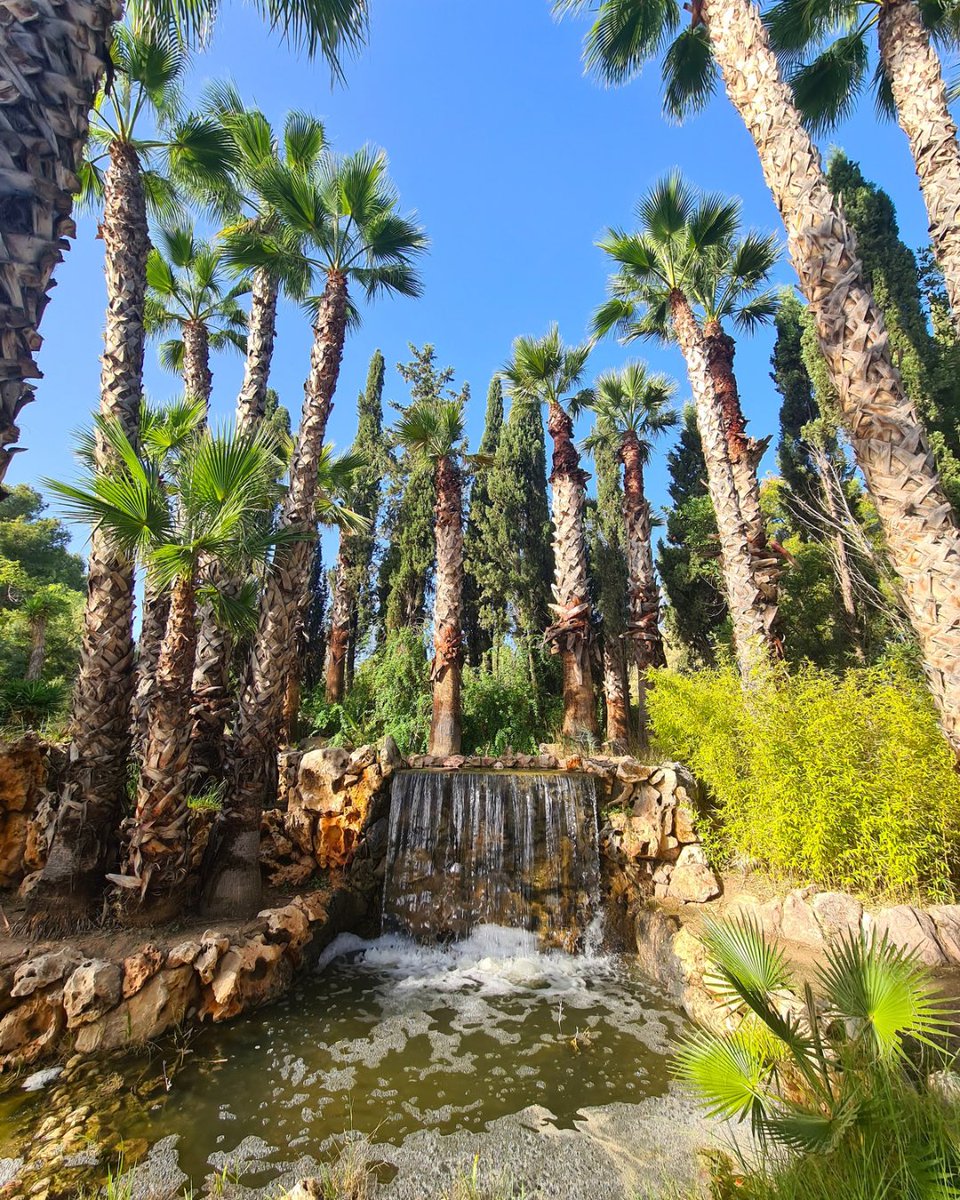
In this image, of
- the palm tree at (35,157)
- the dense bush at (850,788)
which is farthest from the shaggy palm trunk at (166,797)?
the dense bush at (850,788)

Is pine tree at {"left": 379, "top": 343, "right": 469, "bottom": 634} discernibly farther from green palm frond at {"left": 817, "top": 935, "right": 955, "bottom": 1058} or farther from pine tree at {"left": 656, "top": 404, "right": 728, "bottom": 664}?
green palm frond at {"left": 817, "top": 935, "right": 955, "bottom": 1058}

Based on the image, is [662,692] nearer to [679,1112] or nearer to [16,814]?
[679,1112]

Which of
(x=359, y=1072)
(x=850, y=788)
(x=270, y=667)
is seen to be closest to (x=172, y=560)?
(x=270, y=667)

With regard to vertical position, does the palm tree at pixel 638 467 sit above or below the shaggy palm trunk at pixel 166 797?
above

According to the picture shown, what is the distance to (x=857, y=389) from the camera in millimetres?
4547

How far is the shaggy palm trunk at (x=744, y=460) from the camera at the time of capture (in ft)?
28.9

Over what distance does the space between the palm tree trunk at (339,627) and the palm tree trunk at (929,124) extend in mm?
14511

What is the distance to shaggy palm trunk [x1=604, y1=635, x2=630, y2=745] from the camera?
14.0 metres

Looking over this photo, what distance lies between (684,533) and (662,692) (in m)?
9.98

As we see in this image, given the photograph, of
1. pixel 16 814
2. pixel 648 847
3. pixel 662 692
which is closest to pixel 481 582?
pixel 662 692

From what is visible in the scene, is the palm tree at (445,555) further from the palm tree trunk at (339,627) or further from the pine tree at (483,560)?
the palm tree trunk at (339,627)

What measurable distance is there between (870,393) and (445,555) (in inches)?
373

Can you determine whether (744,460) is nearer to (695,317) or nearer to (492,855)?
(695,317)

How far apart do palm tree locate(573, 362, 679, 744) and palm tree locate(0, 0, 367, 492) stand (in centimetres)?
1298
